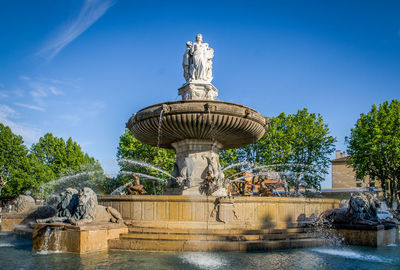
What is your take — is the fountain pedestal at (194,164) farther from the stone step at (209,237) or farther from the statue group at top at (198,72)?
the stone step at (209,237)

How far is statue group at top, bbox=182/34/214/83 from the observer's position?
12.8 m

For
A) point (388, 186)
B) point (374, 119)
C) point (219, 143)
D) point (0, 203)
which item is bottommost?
point (0, 203)

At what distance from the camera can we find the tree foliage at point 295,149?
28.7 meters

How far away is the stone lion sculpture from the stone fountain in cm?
309

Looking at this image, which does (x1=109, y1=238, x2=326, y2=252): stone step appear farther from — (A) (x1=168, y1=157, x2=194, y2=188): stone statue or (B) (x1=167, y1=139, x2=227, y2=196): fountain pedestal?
(A) (x1=168, y1=157, x2=194, y2=188): stone statue

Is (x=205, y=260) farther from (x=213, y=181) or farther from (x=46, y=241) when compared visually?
(x=213, y=181)

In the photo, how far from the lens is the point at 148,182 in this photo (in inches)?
1194

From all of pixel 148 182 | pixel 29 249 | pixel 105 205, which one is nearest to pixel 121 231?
pixel 105 205

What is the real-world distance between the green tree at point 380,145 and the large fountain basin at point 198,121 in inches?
729

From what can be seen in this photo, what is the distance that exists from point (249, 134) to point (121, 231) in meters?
5.51

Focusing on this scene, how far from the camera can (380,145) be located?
2631 centimetres

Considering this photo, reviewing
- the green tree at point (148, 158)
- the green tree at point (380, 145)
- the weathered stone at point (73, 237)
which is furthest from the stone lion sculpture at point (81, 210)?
the green tree at point (380, 145)

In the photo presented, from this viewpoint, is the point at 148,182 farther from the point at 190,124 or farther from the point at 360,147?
the point at 190,124

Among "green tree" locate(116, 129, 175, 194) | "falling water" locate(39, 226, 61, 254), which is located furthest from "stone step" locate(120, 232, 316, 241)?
"green tree" locate(116, 129, 175, 194)
